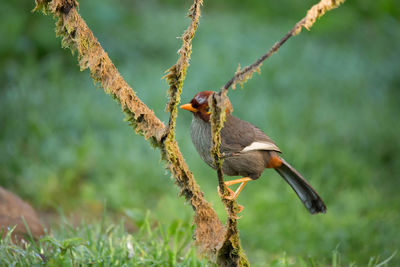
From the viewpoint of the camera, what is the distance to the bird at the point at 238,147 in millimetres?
3027

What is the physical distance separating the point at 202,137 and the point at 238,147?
0.95ft

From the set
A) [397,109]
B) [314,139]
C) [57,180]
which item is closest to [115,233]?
[57,180]

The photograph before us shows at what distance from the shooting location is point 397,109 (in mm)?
8219

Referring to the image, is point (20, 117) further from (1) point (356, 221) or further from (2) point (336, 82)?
(2) point (336, 82)

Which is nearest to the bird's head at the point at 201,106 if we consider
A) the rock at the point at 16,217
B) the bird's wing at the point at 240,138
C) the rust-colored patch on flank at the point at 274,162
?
the bird's wing at the point at 240,138

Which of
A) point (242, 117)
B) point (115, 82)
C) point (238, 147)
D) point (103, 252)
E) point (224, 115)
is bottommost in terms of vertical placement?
point (103, 252)

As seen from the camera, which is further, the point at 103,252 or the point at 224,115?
the point at 103,252

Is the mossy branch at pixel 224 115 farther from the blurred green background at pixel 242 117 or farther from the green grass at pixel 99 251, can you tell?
the blurred green background at pixel 242 117

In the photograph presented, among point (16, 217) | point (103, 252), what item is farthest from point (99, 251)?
point (16, 217)

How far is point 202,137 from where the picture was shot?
3020 mm

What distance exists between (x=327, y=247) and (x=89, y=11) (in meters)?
6.08

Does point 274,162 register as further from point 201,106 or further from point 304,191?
point 201,106

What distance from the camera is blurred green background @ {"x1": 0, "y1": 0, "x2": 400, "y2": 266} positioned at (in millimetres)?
5617

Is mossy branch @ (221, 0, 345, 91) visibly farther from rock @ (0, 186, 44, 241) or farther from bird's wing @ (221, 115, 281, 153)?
rock @ (0, 186, 44, 241)
